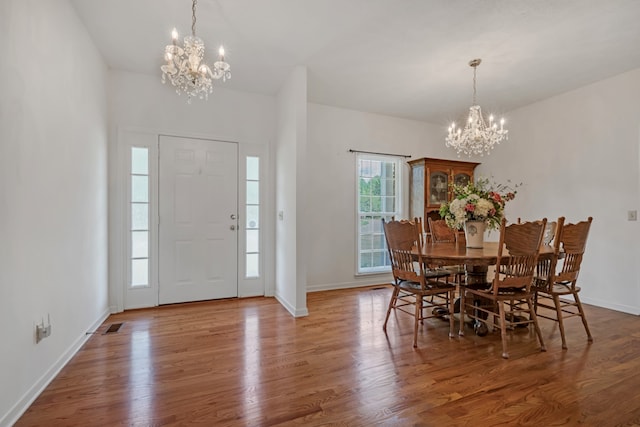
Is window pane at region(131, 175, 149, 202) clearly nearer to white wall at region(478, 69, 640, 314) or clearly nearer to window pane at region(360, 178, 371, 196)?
window pane at region(360, 178, 371, 196)

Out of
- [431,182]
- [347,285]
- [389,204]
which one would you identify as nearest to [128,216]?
[347,285]

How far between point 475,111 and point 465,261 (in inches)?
79.7

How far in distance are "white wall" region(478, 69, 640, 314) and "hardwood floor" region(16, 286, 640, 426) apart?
0.82 metres

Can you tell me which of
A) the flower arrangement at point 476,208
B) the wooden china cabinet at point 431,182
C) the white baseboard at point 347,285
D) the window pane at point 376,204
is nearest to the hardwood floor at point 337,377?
the flower arrangement at point 476,208

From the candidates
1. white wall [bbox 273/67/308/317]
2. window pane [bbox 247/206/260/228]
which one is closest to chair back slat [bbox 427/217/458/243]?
white wall [bbox 273/67/308/317]

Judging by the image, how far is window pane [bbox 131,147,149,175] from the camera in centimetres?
342

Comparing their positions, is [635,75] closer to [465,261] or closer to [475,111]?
[475,111]

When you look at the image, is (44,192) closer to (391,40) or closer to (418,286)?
(418,286)

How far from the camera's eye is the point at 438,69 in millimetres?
3344

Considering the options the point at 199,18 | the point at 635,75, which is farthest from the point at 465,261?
the point at 635,75

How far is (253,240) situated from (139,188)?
146 centimetres

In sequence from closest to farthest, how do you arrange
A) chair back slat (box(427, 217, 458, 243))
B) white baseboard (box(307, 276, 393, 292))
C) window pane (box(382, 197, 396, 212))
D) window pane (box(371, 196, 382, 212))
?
1. chair back slat (box(427, 217, 458, 243))
2. white baseboard (box(307, 276, 393, 292))
3. window pane (box(371, 196, 382, 212))
4. window pane (box(382, 197, 396, 212))

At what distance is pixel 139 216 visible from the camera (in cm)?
344

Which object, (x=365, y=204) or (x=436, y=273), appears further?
(x=365, y=204)
